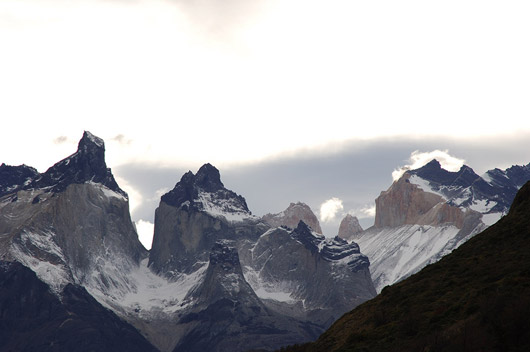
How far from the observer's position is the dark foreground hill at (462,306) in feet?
269

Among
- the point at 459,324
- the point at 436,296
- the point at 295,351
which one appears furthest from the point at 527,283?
the point at 295,351

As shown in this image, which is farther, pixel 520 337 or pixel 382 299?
pixel 382 299

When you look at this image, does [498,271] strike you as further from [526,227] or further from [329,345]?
[329,345]

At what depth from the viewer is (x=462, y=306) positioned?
9738cm

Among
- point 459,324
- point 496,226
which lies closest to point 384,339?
point 459,324

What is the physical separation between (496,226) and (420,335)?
29.7m

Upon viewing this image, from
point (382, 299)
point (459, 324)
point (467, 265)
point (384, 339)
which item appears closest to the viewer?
point (459, 324)

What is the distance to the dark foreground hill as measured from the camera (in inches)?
3233

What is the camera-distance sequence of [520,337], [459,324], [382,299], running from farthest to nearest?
[382,299], [459,324], [520,337]

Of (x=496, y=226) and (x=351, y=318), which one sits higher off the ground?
(x=496, y=226)

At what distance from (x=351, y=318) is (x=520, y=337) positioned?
139 ft

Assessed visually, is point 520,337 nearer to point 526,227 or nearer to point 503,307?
point 503,307

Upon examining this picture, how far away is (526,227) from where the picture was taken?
11194 cm

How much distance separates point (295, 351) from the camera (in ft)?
393
